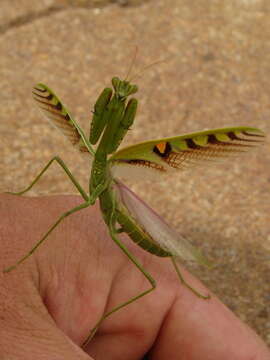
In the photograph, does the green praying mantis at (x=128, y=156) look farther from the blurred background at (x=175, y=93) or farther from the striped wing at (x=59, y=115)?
the blurred background at (x=175, y=93)

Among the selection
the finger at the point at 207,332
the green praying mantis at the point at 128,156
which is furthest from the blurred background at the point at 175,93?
the green praying mantis at the point at 128,156

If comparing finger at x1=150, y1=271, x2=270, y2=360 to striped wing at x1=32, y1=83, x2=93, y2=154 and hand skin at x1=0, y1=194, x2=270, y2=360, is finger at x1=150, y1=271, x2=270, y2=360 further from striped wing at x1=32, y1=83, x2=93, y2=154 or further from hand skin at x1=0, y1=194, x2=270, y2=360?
striped wing at x1=32, y1=83, x2=93, y2=154

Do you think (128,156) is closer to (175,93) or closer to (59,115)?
(59,115)

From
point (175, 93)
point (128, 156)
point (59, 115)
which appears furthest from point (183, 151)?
point (175, 93)

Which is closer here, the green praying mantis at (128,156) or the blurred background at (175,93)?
the green praying mantis at (128,156)

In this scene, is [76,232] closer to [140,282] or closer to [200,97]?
[140,282]

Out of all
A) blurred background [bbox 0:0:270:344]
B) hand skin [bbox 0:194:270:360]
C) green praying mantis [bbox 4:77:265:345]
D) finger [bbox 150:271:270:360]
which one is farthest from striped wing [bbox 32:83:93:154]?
blurred background [bbox 0:0:270:344]
